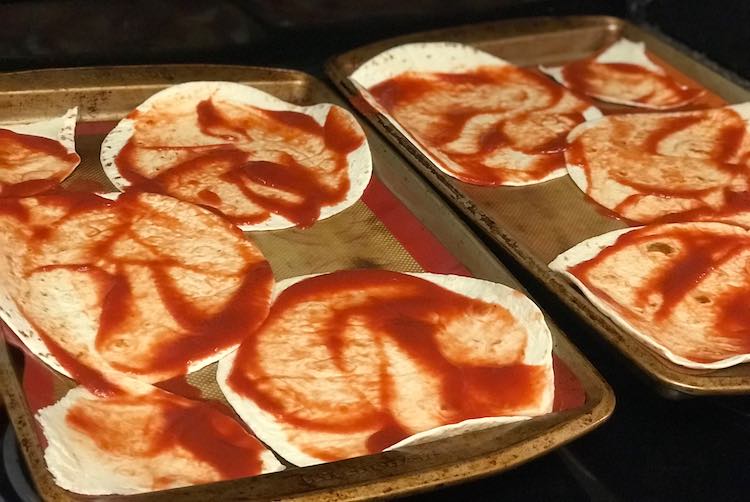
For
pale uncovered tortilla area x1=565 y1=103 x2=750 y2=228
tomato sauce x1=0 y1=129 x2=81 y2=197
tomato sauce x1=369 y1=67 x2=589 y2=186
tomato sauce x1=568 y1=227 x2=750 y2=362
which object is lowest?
tomato sauce x1=568 y1=227 x2=750 y2=362

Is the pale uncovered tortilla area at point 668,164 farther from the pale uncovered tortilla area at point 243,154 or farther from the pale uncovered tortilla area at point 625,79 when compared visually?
the pale uncovered tortilla area at point 243,154

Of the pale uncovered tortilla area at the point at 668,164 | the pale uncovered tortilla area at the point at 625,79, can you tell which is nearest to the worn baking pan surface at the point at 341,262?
the pale uncovered tortilla area at the point at 668,164

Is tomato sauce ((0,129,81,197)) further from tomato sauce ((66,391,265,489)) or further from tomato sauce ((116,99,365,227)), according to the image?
tomato sauce ((66,391,265,489))

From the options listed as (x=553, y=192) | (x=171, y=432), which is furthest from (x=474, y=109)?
(x=171, y=432)

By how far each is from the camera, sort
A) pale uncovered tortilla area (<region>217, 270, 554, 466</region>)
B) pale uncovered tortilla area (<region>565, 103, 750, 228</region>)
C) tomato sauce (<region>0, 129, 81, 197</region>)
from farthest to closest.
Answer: pale uncovered tortilla area (<region>565, 103, 750, 228</region>) < tomato sauce (<region>0, 129, 81, 197</region>) < pale uncovered tortilla area (<region>217, 270, 554, 466</region>)

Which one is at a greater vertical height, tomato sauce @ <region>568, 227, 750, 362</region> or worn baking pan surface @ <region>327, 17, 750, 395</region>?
worn baking pan surface @ <region>327, 17, 750, 395</region>

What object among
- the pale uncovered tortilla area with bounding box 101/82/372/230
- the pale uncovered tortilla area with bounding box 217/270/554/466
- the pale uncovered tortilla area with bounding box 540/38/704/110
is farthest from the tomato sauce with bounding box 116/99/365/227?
→ the pale uncovered tortilla area with bounding box 540/38/704/110
